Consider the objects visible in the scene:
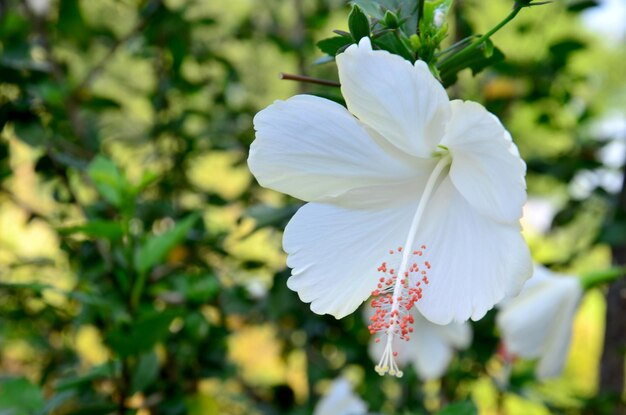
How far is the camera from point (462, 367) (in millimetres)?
1056

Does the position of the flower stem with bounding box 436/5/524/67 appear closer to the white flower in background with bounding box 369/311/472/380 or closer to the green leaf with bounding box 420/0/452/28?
the green leaf with bounding box 420/0/452/28

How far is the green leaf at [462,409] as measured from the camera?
1.73 feet

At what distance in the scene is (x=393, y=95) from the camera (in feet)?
1.28

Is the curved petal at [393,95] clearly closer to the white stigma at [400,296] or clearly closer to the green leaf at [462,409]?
the white stigma at [400,296]

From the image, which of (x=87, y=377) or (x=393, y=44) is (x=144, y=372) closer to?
(x=87, y=377)

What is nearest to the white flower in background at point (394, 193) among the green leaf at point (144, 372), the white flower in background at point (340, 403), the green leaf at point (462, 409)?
the green leaf at point (462, 409)

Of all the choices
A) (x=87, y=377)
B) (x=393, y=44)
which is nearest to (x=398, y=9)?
(x=393, y=44)

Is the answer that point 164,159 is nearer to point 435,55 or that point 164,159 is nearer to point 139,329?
point 139,329

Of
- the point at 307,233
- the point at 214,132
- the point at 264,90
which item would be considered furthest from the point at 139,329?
the point at 264,90

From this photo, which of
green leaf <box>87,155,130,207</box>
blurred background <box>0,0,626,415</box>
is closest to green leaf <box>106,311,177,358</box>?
Answer: blurred background <box>0,0,626,415</box>

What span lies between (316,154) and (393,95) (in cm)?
6

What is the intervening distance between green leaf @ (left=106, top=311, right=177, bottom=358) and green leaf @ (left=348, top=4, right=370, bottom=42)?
1.10 feet

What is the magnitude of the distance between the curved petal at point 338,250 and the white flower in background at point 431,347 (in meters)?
0.50

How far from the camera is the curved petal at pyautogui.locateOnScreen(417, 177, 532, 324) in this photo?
1.30 feet
